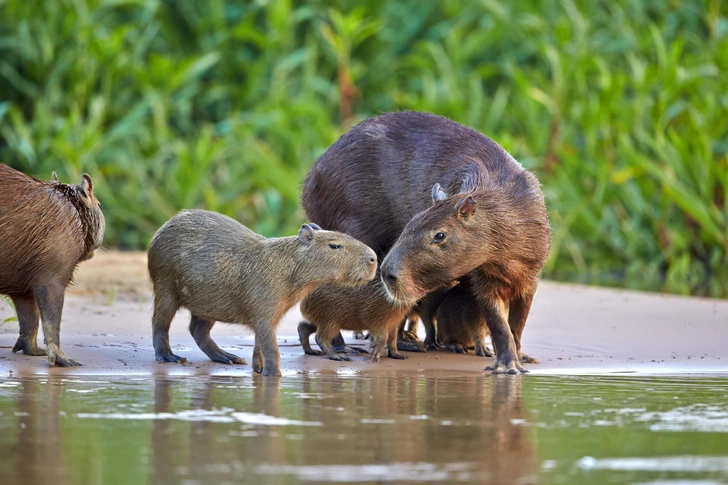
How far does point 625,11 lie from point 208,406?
33.0ft

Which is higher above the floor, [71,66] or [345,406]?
[71,66]

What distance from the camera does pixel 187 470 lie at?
342 cm

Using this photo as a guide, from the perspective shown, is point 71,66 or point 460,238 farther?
point 71,66

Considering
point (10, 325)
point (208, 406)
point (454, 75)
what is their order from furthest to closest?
point (454, 75), point (10, 325), point (208, 406)

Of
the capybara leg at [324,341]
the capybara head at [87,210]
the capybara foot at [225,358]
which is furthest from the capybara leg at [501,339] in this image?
the capybara head at [87,210]

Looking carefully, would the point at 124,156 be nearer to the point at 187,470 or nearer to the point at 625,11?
the point at 625,11

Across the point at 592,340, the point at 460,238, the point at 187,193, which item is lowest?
the point at 592,340

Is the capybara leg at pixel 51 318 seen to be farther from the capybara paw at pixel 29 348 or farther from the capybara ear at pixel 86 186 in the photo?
the capybara ear at pixel 86 186

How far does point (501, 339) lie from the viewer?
5770 mm

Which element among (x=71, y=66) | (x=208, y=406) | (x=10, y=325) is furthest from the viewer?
(x=71, y=66)

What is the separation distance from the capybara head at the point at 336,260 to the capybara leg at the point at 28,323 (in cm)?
127

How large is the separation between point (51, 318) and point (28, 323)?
318 millimetres

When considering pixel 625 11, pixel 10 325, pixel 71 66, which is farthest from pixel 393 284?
pixel 625 11

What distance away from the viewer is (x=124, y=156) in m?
11.0
